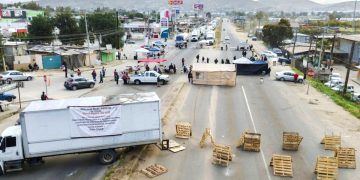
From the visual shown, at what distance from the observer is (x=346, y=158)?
18172 millimetres

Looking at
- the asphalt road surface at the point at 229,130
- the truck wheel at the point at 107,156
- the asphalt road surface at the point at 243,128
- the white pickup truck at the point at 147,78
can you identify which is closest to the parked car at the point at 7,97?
the asphalt road surface at the point at 229,130

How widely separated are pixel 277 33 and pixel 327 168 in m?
74.2

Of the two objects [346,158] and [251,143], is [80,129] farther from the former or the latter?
[346,158]

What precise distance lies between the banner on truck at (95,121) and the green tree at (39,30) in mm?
59280

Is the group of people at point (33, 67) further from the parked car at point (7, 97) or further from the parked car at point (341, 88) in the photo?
the parked car at point (341, 88)

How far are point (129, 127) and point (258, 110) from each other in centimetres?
1420

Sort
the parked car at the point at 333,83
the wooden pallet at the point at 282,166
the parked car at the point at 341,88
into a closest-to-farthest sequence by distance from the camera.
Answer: the wooden pallet at the point at 282,166
the parked car at the point at 341,88
the parked car at the point at 333,83

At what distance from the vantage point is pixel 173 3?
380 ft

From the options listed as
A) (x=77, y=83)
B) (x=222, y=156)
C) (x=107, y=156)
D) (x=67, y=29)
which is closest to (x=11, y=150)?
(x=107, y=156)

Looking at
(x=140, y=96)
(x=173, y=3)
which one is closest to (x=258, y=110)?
(x=140, y=96)

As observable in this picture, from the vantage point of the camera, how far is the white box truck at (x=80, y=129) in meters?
16.6

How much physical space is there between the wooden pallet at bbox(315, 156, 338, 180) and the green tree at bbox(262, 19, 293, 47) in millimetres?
72279

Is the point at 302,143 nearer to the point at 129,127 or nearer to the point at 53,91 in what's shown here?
the point at 129,127

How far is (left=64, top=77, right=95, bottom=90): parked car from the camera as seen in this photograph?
1467 inches
